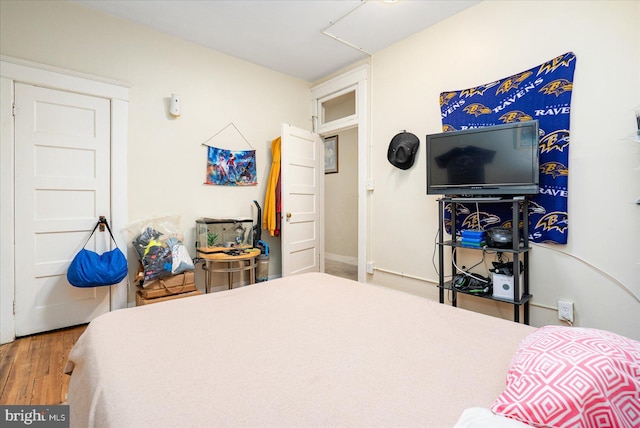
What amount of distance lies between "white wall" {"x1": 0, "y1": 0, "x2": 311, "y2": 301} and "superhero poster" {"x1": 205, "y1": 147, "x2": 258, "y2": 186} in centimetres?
7

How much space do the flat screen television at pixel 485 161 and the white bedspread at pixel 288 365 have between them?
1.20 m

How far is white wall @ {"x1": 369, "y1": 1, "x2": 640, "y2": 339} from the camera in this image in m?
1.81

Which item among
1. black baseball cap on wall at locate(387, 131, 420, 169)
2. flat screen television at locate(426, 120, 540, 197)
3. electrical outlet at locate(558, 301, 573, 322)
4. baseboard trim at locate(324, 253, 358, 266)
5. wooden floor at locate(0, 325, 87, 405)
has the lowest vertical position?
wooden floor at locate(0, 325, 87, 405)

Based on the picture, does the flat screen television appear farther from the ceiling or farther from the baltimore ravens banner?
the ceiling

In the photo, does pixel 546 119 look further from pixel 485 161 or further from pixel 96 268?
pixel 96 268

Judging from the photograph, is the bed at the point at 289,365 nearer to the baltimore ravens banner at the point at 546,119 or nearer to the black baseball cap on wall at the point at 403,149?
the baltimore ravens banner at the point at 546,119

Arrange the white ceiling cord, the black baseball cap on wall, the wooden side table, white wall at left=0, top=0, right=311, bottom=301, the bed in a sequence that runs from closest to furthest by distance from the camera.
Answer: the bed, white wall at left=0, top=0, right=311, bottom=301, the white ceiling cord, the wooden side table, the black baseball cap on wall

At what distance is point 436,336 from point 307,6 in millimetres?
2655

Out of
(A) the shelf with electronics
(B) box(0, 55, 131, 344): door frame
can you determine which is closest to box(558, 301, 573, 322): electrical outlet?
(A) the shelf with electronics

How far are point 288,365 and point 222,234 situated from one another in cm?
236

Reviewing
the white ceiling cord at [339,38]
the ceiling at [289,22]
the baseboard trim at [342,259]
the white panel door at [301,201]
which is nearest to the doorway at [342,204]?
the baseboard trim at [342,259]

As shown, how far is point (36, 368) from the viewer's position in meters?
1.86

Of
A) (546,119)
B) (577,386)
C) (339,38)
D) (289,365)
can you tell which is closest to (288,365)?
(289,365)

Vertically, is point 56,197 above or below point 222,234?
above
